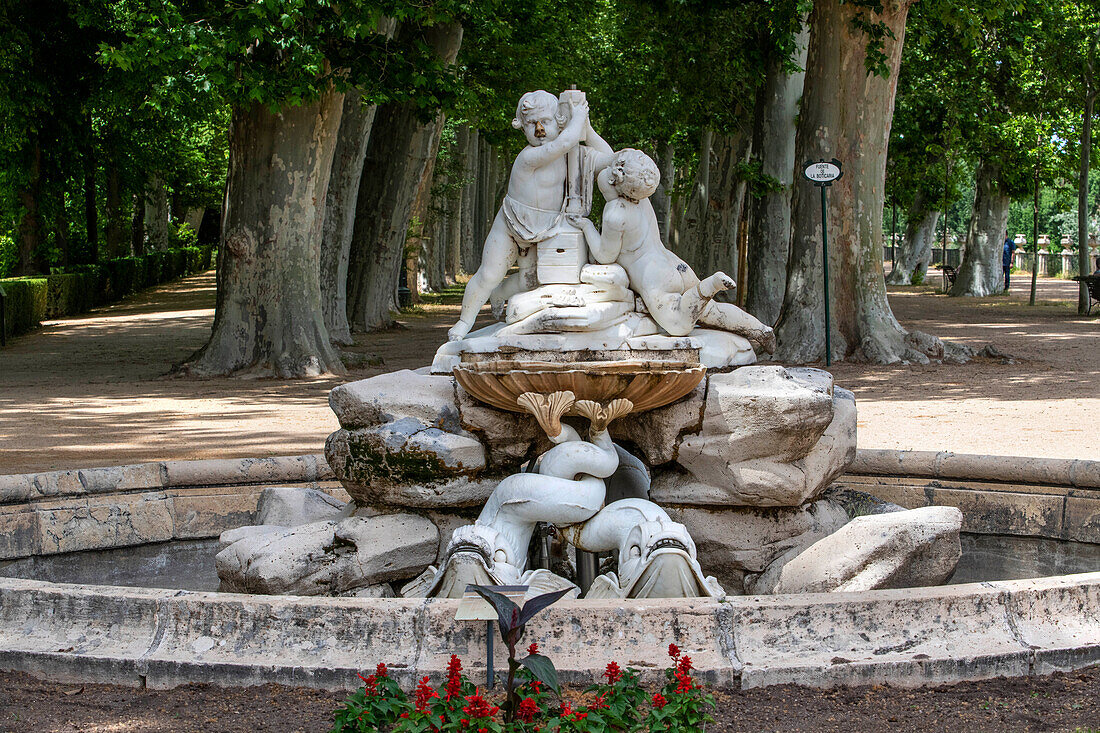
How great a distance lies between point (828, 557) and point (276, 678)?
2.64 m

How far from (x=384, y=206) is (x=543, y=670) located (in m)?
19.5

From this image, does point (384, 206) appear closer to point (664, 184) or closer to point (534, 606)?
point (664, 184)

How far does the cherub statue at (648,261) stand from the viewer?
6.66 metres

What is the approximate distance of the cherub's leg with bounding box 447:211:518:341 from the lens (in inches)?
278

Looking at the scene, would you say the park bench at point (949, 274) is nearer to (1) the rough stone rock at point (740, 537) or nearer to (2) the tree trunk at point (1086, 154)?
(2) the tree trunk at point (1086, 154)

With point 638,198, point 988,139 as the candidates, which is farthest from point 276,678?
point 988,139

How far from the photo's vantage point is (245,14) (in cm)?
1292

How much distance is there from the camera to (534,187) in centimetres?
704

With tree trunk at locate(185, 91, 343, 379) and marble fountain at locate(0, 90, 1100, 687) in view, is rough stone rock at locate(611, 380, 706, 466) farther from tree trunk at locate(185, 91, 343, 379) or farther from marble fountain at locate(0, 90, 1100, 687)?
tree trunk at locate(185, 91, 343, 379)

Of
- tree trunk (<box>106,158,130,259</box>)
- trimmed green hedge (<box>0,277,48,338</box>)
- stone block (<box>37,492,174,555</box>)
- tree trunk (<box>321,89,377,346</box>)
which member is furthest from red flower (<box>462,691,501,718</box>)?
tree trunk (<box>106,158,130,259</box>)

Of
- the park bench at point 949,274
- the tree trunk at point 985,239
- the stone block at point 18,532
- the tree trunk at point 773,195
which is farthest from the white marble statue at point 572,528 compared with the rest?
the park bench at point 949,274

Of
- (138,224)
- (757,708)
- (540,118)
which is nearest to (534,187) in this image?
(540,118)

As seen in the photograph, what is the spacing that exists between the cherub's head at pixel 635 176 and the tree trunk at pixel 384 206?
50.4 feet

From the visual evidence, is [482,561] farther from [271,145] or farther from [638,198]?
[271,145]
